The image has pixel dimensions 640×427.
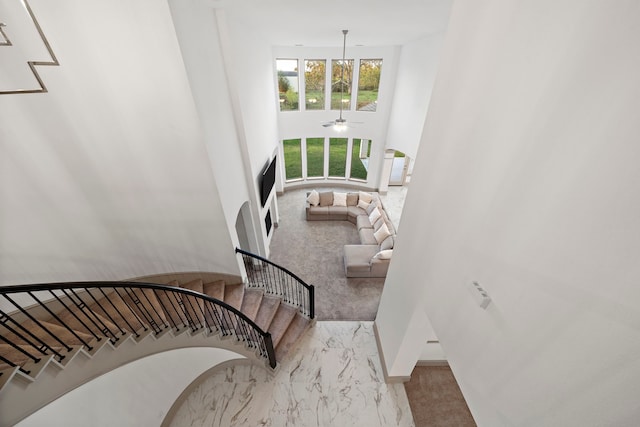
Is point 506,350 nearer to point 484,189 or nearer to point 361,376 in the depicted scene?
point 484,189

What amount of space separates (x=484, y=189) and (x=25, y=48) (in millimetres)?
4601

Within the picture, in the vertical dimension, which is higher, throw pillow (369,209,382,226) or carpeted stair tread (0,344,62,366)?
carpeted stair tread (0,344,62,366)

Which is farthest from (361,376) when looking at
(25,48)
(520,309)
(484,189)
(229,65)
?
(25,48)

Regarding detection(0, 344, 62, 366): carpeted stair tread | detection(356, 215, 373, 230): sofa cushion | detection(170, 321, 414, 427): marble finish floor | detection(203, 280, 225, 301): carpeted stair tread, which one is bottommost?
detection(170, 321, 414, 427): marble finish floor

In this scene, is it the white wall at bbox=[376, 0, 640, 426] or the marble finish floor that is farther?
the marble finish floor

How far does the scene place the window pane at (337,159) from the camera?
1229 centimetres

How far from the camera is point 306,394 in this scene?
412 cm

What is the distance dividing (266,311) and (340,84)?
8019 mm

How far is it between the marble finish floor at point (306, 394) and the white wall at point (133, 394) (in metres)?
0.31

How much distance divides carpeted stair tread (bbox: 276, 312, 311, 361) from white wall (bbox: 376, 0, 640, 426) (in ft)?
10.00

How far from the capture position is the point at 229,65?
13.6 feet

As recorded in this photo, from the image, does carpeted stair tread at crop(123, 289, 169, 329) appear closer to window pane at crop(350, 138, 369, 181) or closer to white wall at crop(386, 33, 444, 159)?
white wall at crop(386, 33, 444, 159)

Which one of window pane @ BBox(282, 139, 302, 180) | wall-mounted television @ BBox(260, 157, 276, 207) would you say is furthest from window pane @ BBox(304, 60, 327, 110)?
wall-mounted television @ BBox(260, 157, 276, 207)

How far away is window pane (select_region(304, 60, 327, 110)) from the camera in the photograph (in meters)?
8.68
